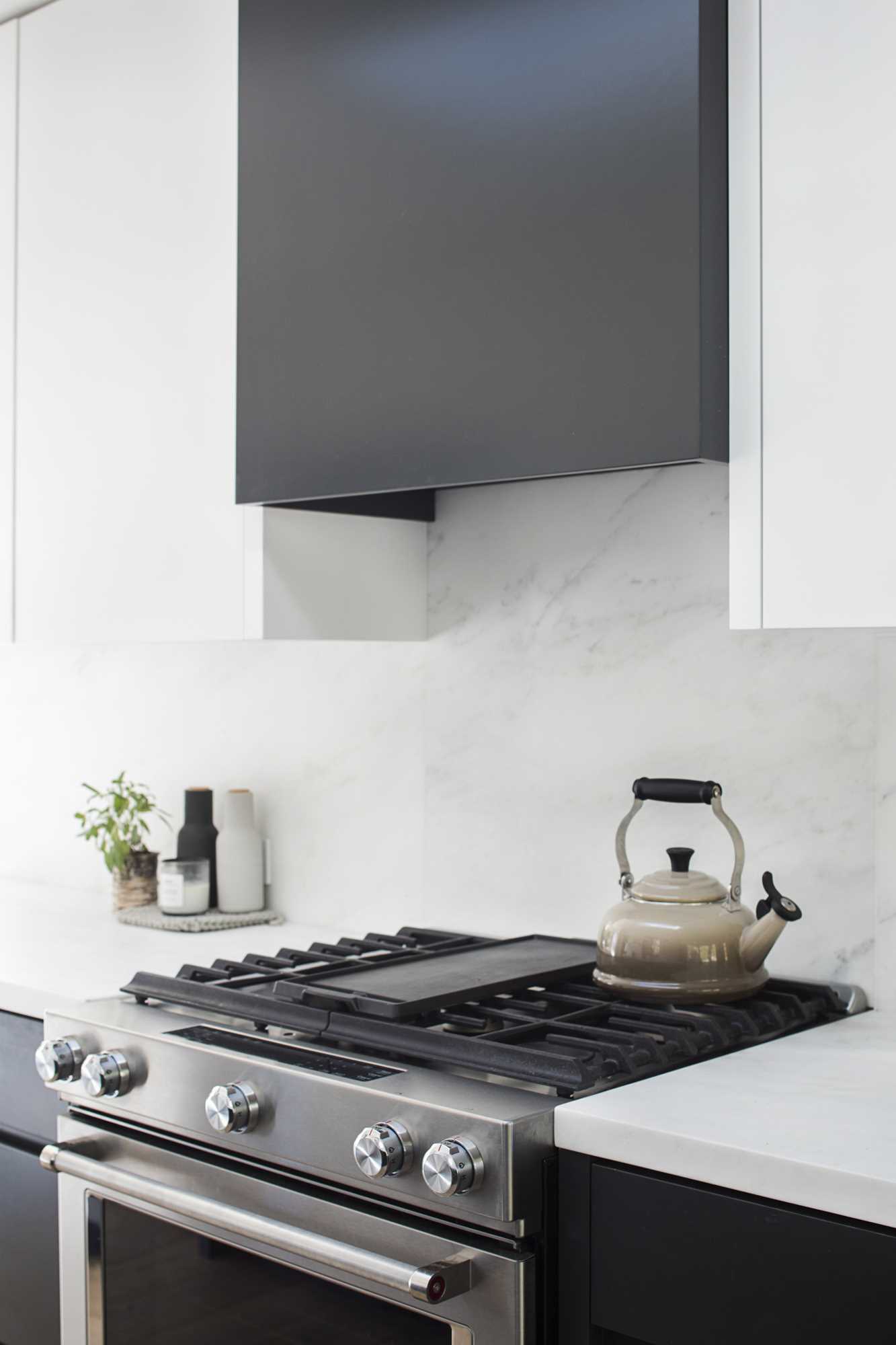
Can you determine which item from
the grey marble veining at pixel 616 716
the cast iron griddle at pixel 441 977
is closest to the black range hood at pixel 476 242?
the grey marble veining at pixel 616 716

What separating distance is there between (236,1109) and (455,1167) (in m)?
0.33

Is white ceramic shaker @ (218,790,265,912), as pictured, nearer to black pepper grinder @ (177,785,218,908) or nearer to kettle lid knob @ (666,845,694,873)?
black pepper grinder @ (177,785,218,908)

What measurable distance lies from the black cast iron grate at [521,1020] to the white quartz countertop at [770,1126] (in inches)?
1.3

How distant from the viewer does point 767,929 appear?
1.72m

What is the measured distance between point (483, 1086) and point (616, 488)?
3.06 feet

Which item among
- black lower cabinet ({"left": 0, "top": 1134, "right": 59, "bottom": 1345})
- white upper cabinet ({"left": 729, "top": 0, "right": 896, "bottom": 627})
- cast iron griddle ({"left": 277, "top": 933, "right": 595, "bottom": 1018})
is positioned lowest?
black lower cabinet ({"left": 0, "top": 1134, "right": 59, "bottom": 1345})

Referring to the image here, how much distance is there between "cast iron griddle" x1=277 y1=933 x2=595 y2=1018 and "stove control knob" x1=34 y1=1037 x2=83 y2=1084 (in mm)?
277

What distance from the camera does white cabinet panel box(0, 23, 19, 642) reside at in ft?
8.11

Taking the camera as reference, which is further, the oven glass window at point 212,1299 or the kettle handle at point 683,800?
the kettle handle at point 683,800

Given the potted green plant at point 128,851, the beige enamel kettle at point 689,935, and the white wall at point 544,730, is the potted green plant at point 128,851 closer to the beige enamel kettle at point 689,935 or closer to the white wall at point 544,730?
the white wall at point 544,730

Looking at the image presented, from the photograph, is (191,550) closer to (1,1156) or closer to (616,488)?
(616,488)

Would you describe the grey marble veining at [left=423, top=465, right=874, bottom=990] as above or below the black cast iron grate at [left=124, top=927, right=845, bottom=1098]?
above

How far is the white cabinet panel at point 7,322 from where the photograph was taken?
2.47m

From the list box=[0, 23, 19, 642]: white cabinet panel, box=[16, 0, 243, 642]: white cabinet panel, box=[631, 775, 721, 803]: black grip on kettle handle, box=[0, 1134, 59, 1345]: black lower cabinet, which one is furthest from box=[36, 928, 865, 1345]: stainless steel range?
box=[0, 23, 19, 642]: white cabinet panel
